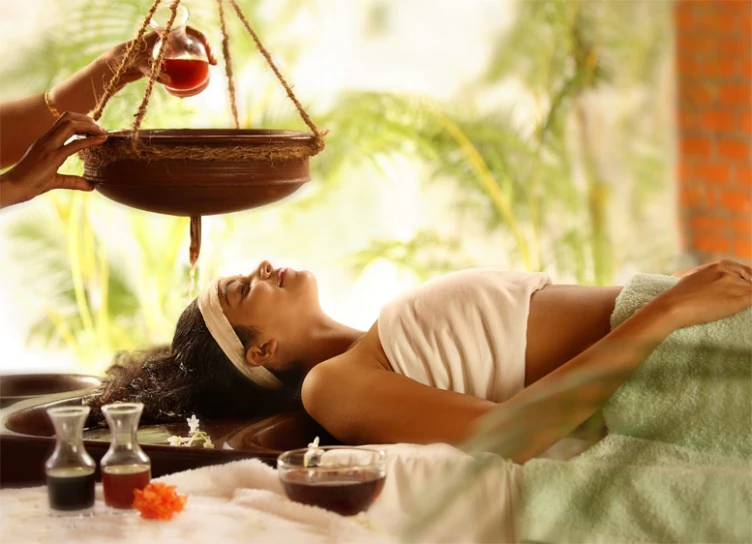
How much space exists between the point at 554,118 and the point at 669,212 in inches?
37.7

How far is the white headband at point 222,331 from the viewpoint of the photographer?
2107mm

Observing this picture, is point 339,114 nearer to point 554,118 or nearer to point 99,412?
point 554,118

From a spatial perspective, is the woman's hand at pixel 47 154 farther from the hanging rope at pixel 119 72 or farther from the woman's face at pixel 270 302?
the woman's face at pixel 270 302

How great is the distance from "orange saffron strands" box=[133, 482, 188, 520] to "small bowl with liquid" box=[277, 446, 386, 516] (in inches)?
6.2

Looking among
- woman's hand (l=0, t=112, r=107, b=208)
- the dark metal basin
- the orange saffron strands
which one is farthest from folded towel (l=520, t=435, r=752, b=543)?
the dark metal basin

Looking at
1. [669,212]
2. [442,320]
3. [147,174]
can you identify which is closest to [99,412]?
[147,174]

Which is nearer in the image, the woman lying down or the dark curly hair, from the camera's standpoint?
the woman lying down

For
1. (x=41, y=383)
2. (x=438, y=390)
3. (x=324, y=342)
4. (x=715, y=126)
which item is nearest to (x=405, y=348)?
(x=438, y=390)

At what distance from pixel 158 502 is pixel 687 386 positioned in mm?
770

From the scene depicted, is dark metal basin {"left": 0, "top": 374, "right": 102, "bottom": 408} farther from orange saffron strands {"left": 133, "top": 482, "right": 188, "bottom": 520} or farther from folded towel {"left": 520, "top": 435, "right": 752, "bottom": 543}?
folded towel {"left": 520, "top": 435, "right": 752, "bottom": 543}

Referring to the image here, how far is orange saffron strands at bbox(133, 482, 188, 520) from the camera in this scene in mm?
1388

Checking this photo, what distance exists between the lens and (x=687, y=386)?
102 cm

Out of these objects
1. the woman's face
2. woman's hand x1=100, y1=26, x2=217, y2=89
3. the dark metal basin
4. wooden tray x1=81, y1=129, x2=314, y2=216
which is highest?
woman's hand x1=100, y1=26, x2=217, y2=89

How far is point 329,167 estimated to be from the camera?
165 inches
